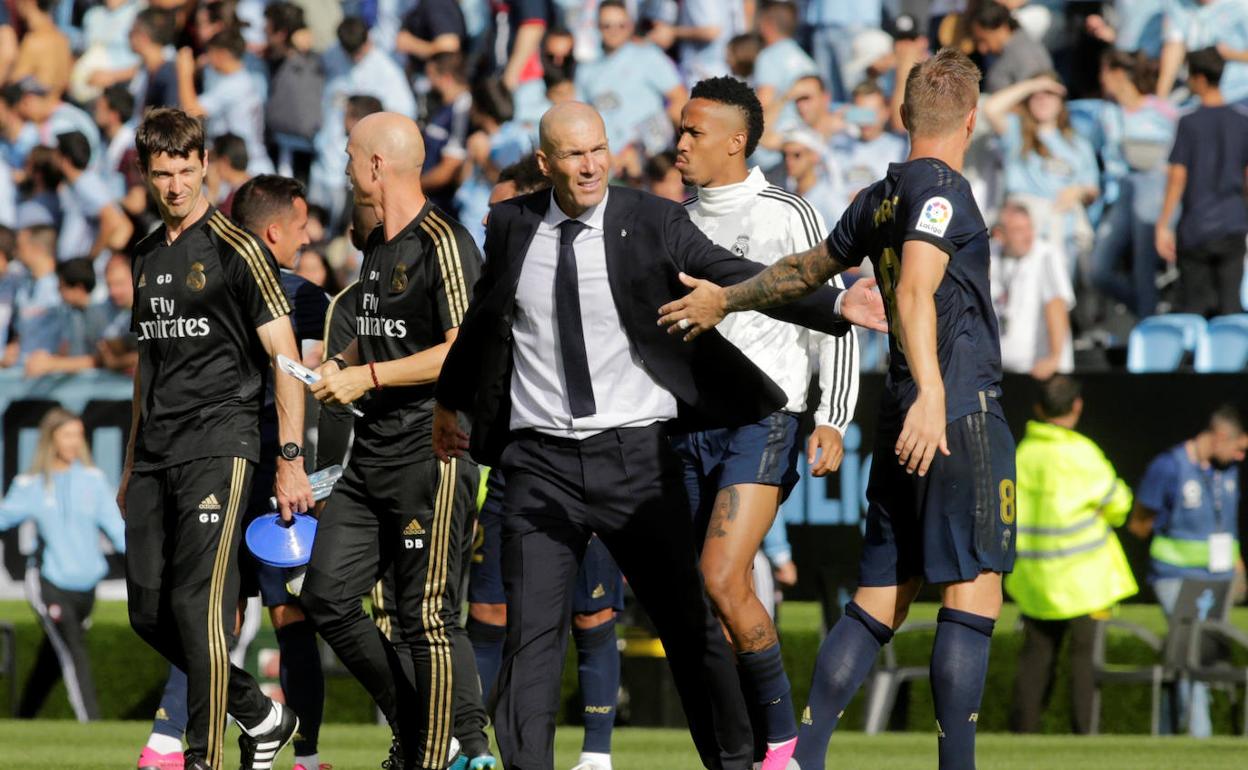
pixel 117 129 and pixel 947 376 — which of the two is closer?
pixel 947 376

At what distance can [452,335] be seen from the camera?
7.86 metres

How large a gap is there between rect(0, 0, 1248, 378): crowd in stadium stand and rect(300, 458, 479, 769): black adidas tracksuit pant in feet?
19.0

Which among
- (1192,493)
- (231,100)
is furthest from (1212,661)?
(231,100)

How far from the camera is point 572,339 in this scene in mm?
6805

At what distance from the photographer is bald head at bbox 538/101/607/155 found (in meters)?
6.74

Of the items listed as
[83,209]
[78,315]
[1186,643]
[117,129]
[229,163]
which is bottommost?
[1186,643]

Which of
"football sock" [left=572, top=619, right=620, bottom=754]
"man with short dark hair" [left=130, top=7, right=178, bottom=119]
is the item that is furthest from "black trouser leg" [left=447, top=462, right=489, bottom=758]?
"man with short dark hair" [left=130, top=7, right=178, bottom=119]

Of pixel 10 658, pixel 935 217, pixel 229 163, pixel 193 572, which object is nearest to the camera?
pixel 935 217

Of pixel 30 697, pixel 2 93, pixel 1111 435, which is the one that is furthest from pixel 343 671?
pixel 2 93

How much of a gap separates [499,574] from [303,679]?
43.7 inches

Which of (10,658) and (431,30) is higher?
(431,30)

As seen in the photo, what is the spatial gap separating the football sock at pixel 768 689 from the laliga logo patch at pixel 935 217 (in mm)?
2220

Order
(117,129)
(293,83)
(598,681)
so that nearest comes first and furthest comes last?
(598,681) < (293,83) < (117,129)

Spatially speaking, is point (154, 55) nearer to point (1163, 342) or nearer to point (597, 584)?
point (1163, 342)
